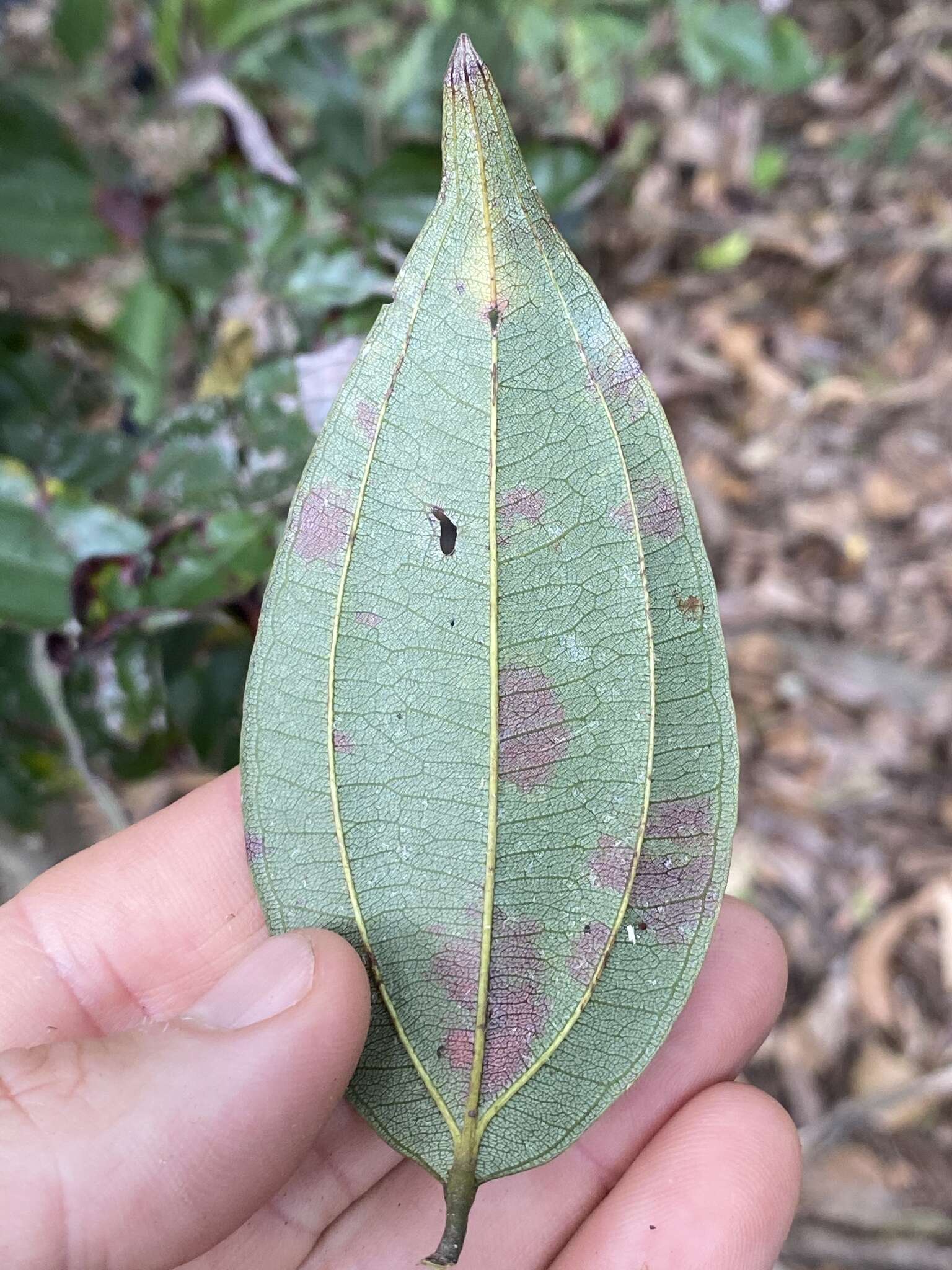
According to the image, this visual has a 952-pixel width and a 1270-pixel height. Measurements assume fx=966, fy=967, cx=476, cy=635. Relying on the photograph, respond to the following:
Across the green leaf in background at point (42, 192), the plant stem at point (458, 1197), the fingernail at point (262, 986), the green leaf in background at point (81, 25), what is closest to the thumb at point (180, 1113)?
the fingernail at point (262, 986)

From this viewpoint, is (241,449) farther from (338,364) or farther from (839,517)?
(839,517)

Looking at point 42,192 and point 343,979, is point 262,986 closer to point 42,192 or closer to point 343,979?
point 343,979

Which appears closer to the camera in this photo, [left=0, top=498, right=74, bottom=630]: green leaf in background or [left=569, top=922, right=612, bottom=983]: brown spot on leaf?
[left=569, top=922, right=612, bottom=983]: brown spot on leaf

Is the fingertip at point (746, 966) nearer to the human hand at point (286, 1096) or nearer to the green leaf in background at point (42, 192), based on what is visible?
the human hand at point (286, 1096)

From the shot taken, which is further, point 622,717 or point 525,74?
point 525,74

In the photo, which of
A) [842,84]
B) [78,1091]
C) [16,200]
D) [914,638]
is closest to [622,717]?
[78,1091]

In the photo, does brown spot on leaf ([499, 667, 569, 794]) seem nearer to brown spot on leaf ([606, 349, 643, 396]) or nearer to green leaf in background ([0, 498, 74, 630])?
brown spot on leaf ([606, 349, 643, 396])

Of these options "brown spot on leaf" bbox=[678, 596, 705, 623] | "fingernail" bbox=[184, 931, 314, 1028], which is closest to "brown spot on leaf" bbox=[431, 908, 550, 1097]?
"fingernail" bbox=[184, 931, 314, 1028]
